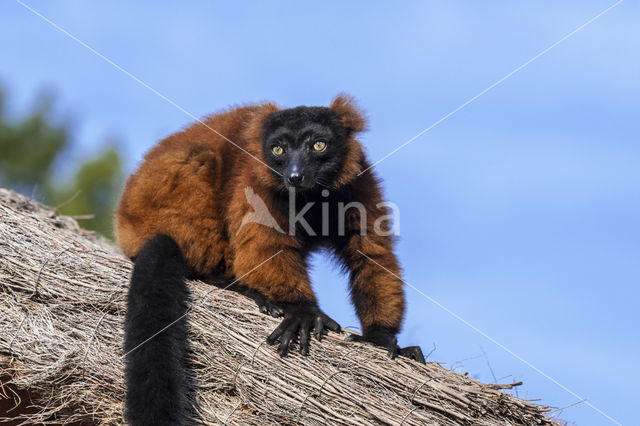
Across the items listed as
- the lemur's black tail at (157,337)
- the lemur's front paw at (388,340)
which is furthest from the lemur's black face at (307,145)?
the lemur's front paw at (388,340)

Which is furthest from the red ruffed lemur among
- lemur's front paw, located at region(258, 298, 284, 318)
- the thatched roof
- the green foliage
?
the green foliage

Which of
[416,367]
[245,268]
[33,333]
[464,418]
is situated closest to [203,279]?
[245,268]

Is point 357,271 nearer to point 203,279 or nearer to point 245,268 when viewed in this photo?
point 245,268

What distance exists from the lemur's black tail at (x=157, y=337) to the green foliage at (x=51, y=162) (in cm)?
1857

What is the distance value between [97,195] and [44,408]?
1946cm

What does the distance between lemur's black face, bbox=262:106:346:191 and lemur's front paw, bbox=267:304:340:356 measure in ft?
3.23

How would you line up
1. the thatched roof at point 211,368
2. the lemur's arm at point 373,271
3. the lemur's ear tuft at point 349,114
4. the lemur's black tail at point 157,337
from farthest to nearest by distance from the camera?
the lemur's ear tuft at point 349,114 < the lemur's arm at point 373,271 < the thatched roof at point 211,368 < the lemur's black tail at point 157,337

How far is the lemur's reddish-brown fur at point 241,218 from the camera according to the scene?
5.24 meters

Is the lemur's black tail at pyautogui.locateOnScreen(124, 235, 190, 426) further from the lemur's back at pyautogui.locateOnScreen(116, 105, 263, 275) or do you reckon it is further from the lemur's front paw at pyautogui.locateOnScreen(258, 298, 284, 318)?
the lemur's front paw at pyautogui.locateOnScreen(258, 298, 284, 318)

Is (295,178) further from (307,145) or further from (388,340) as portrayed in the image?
(388,340)

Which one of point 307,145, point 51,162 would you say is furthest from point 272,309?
point 51,162

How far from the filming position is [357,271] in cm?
557

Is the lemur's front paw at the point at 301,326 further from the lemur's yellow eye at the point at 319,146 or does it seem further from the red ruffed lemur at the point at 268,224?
the lemur's yellow eye at the point at 319,146

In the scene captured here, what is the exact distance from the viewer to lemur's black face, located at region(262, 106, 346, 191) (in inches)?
216
